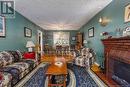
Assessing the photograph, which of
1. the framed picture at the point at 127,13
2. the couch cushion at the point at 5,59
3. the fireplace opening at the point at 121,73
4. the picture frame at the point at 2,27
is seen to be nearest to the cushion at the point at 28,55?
the couch cushion at the point at 5,59

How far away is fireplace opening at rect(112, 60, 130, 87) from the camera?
9.57 ft

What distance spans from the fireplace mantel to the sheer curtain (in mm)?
9782

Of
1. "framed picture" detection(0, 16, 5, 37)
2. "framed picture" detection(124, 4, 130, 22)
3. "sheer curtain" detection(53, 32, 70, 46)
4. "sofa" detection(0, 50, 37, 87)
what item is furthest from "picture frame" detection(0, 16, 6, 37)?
"sheer curtain" detection(53, 32, 70, 46)

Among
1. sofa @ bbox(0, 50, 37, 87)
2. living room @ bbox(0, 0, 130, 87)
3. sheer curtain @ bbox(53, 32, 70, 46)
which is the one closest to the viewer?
sofa @ bbox(0, 50, 37, 87)

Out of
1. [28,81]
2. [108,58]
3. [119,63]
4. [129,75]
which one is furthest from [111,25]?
[28,81]

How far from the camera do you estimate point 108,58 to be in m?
4.07

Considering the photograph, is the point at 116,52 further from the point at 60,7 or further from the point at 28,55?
the point at 28,55

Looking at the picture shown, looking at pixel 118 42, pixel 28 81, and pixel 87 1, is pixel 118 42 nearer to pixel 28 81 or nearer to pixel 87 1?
pixel 87 1

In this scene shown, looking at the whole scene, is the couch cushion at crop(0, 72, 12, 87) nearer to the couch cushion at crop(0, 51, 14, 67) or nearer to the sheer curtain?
the couch cushion at crop(0, 51, 14, 67)

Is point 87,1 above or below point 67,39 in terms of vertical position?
above

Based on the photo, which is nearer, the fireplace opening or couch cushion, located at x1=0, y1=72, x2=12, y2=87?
couch cushion, located at x1=0, y1=72, x2=12, y2=87

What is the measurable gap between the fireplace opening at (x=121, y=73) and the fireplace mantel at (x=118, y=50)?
5.7 inches

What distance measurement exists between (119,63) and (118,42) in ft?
1.80

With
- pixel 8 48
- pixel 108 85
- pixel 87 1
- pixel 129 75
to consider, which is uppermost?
pixel 87 1
